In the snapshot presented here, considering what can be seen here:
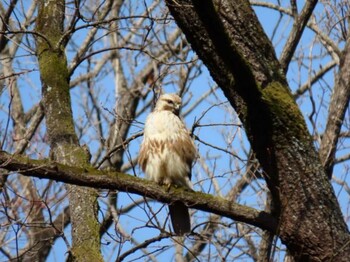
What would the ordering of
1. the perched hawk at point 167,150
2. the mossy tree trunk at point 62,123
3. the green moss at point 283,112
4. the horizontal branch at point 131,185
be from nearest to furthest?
1. the horizontal branch at point 131,185
2. the green moss at point 283,112
3. the mossy tree trunk at point 62,123
4. the perched hawk at point 167,150

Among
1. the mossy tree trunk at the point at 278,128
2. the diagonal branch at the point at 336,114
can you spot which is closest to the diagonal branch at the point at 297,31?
the diagonal branch at the point at 336,114

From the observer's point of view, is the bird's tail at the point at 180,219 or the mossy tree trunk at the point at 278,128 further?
the bird's tail at the point at 180,219

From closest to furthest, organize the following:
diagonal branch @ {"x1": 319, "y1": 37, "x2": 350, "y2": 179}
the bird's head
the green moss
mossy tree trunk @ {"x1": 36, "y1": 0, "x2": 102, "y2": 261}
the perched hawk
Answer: the green moss, mossy tree trunk @ {"x1": 36, "y1": 0, "x2": 102, "y2": 261}, diagonal branch @ {"x1": 319, "y1": 37, "x2": 350, "y2": 179}, the perched hawk, the bird's head

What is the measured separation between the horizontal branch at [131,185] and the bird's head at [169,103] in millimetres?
2189

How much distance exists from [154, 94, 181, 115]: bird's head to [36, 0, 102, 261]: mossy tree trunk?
1.05 metres

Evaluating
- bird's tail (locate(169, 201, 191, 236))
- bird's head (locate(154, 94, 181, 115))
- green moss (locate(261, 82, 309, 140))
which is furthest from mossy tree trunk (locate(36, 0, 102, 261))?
green moss (locate(261, 82, 309, 140))

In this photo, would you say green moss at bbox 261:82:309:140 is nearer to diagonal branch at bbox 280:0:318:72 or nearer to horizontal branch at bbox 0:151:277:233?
horizontal branch at bbox 0:151:277:233

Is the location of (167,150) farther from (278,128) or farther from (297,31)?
(278,128)

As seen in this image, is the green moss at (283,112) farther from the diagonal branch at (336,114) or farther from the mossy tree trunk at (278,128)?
the diagonal branch at (336,114)

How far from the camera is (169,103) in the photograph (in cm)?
678

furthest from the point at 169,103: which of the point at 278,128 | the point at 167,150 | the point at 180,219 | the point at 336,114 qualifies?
the point at 278,128

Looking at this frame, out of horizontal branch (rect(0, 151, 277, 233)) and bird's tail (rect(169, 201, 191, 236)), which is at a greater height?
bird's tail (rect(169, 201, 191, 236))

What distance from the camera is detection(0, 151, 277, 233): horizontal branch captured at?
4105 millimetres

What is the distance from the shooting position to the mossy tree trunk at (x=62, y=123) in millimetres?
5254
